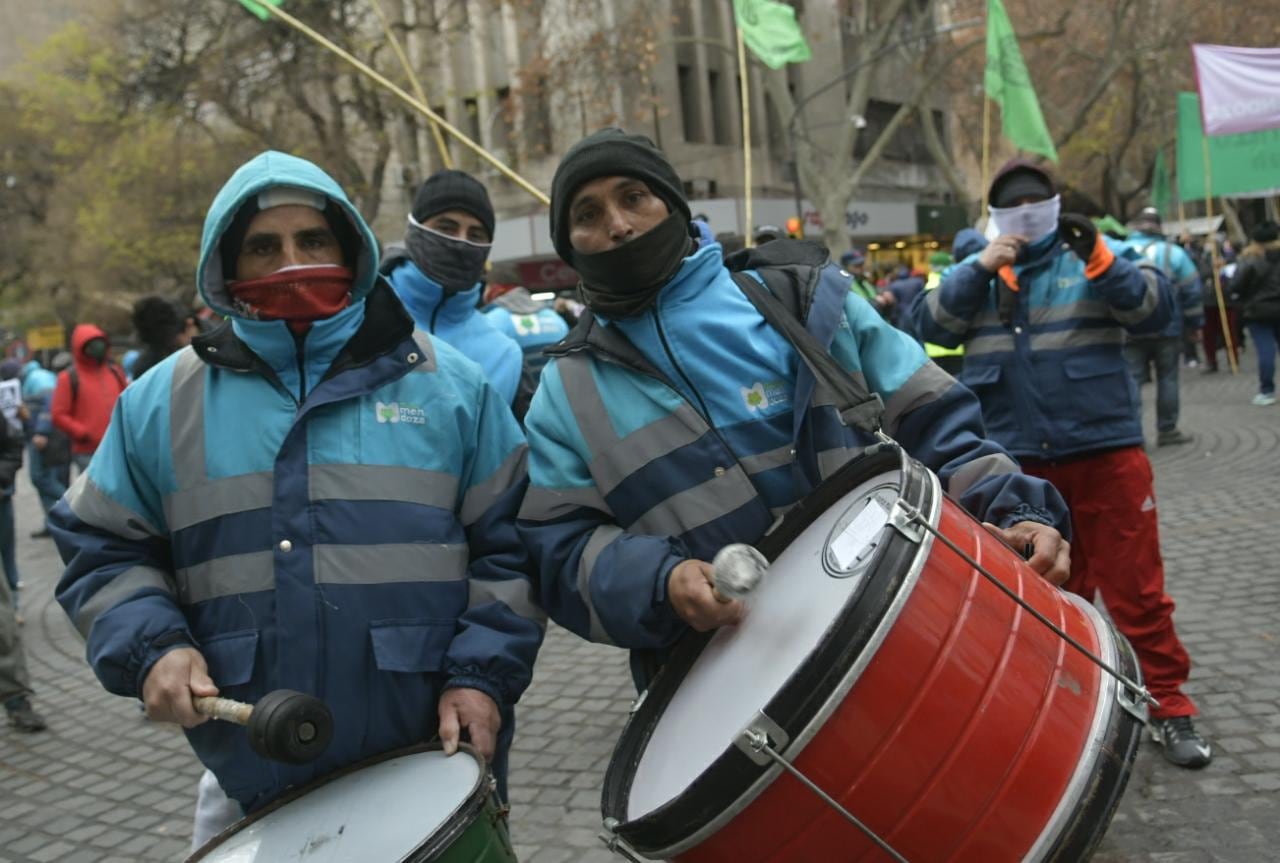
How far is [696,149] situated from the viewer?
29.2 m

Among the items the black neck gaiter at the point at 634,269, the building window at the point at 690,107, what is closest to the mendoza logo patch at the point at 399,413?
the black neck gaiter at the point at 634,269

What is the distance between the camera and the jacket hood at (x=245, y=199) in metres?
2.20

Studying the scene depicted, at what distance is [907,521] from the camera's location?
164 centimetres

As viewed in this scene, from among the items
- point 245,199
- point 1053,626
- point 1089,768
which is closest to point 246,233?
point 245,199

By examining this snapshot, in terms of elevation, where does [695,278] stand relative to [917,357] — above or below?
above

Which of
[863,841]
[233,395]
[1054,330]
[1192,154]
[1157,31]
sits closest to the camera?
[863,841]

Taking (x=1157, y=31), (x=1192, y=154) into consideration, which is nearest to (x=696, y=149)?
(x=1157, y=31)

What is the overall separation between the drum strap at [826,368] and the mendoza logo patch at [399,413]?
0.73m

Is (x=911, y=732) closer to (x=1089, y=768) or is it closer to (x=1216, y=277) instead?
(x=1089, y=768)

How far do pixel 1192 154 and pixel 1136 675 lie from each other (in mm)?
13476

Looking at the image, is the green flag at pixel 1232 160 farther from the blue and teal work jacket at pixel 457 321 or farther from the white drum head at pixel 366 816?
the white drum head at pixel 366 816

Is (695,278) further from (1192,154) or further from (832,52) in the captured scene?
(832,52)

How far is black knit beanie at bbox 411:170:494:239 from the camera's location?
437 cm

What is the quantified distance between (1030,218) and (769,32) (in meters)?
8.59
